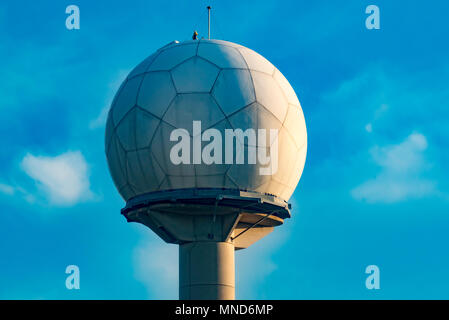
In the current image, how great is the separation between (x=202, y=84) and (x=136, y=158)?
129 inches

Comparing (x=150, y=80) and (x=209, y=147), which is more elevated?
(x=150, y=80)

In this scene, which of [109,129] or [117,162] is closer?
[117,162]

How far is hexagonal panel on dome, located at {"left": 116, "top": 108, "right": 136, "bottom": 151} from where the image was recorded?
33.9 m

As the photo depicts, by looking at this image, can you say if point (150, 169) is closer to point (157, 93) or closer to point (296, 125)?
point (157, 93)

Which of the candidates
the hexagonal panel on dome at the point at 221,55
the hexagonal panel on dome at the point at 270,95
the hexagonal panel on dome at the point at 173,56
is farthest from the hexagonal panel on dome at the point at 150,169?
the hexagonal panel on dome at the point at 270,95

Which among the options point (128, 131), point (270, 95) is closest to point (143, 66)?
point (128, 131)

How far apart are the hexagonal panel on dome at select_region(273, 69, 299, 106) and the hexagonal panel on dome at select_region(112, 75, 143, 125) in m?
4.69

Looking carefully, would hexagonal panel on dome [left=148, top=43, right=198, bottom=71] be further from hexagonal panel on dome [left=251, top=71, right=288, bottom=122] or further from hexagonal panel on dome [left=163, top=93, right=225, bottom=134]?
hexagonal panel on dome [left=251, top=71, right=288, bottom=122]

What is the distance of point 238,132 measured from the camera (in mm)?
33031

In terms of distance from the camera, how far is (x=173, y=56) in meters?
34.7

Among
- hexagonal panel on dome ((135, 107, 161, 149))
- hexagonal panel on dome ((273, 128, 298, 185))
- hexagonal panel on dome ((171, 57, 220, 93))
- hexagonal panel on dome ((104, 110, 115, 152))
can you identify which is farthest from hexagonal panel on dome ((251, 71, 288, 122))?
hexagonal panel on dome ((104, 110, 115, 152))

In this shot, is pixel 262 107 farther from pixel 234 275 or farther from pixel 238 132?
pixel 234 275

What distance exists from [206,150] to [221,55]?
12.2 feet
